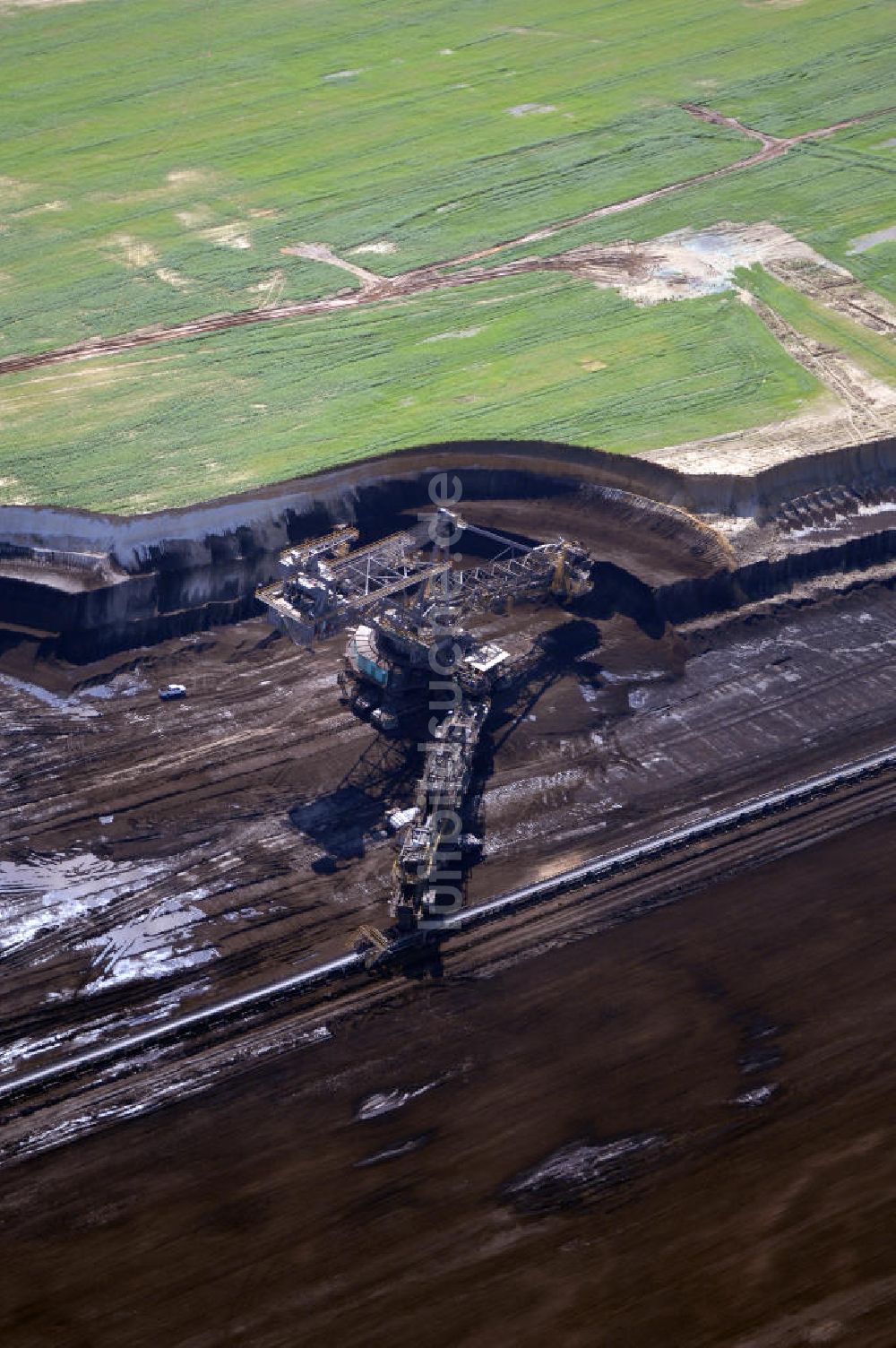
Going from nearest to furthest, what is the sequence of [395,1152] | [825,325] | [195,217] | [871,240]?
[395,1152]
[825,325]
[871,240]
[195,217]

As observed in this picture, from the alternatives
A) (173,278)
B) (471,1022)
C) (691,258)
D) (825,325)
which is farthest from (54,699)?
(691,258)

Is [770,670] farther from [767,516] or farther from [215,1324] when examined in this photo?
[215,1324]

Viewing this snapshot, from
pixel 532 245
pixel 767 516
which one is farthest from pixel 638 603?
pixel 532 245

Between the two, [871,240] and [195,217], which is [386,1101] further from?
[871,240]

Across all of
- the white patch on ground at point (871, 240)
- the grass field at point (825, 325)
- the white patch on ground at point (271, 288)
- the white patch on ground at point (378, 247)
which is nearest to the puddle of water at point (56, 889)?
the white patch on ground at point (271, 288)

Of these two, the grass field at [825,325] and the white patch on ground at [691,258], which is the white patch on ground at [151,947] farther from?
the white patch on ground at [691,258]

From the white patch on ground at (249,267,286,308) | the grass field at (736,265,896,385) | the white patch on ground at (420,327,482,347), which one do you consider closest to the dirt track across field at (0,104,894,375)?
the white patch on ground at (249,267,286,308)

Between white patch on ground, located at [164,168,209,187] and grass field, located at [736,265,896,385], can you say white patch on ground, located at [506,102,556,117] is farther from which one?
grass field, located at [736,265,896,385]
